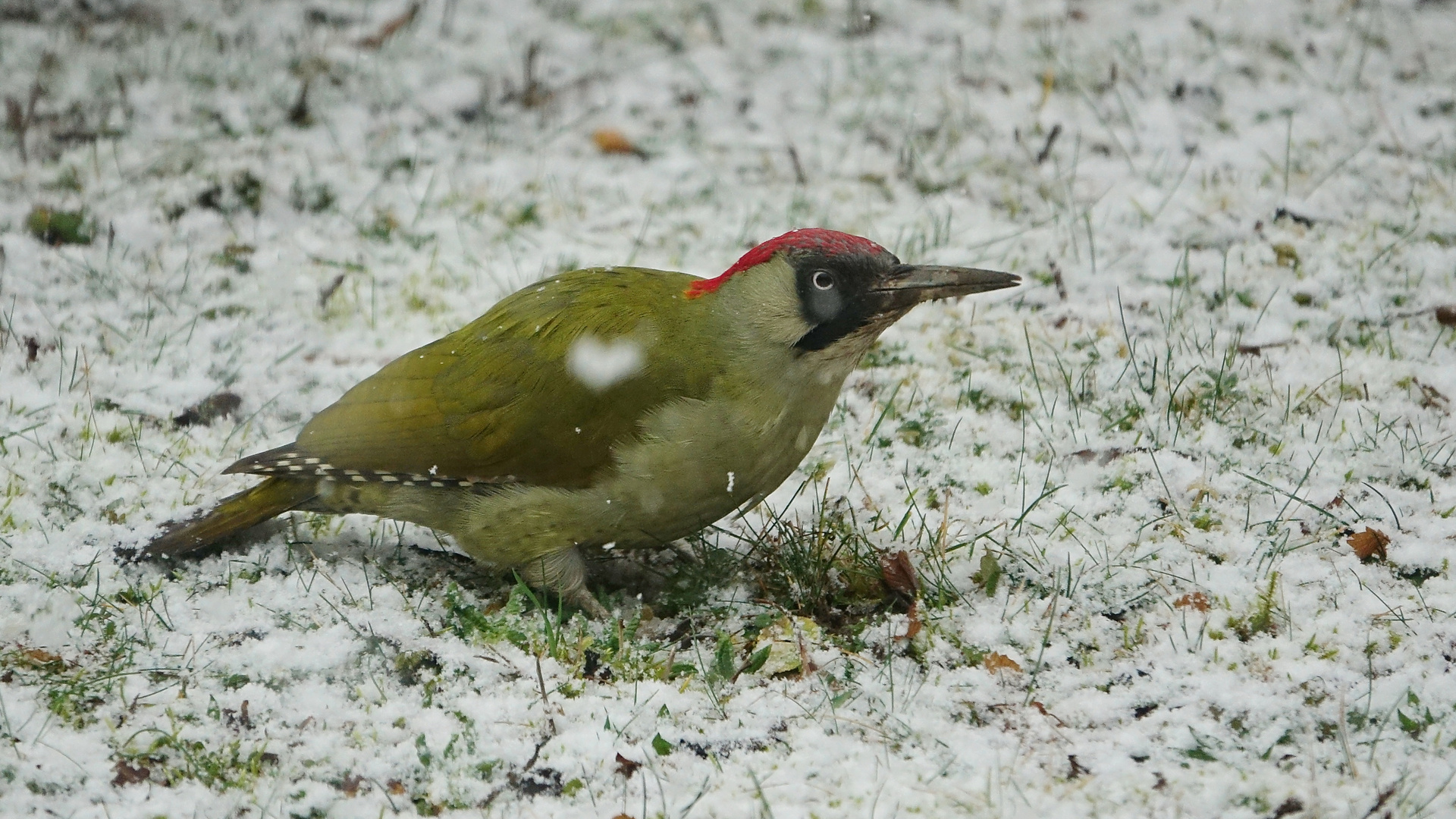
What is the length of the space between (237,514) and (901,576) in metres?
1.78

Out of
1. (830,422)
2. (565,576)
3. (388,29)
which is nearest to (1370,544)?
(830,422)

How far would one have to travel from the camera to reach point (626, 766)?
2801 mm

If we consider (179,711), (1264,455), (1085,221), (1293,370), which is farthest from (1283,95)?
(179,711)

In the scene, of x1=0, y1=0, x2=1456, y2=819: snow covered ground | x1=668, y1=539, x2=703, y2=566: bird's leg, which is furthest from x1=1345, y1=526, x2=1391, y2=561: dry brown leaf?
x1=668, y1=539, x2=703, y2=566: bird's leg

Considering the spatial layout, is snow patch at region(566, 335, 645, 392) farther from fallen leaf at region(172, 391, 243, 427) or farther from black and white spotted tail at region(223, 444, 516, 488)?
fallen leaf at region(172, 391, 243, 427)

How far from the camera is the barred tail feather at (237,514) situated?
3.57m

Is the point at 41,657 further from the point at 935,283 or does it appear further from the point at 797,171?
the point at 797,171

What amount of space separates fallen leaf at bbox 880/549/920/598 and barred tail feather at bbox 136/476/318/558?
1537mm

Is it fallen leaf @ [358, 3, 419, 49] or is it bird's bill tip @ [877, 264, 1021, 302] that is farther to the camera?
fallen leaf @ [358, 3, 419, 49]

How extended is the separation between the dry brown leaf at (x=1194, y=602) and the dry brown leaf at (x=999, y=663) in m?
0.44

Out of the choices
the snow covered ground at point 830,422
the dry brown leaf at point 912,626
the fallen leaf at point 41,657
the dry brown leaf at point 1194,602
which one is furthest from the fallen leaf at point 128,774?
the dry brown leaf at point 1194,602

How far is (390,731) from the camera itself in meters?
2.93

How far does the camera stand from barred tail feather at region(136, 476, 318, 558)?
11.7 ft

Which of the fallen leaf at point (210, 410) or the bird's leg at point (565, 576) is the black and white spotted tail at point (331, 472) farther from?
the fallen leaf at point (210, 410)
